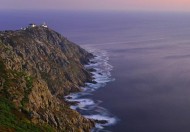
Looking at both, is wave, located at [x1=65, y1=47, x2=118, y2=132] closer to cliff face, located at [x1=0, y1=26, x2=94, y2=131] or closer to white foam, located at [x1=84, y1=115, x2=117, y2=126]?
white foam, located at [x1=84, y1=115, x2=117, y2=126]

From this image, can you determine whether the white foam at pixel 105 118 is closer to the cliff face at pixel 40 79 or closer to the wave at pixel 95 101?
the wave at pixel 95 101

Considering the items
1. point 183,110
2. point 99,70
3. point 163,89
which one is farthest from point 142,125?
point 99,70

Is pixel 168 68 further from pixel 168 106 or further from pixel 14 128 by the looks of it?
pixel 14 128

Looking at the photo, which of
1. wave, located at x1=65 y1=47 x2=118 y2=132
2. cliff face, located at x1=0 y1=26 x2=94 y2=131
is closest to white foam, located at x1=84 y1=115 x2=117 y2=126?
wave, located at x1=65 y1=47 x2=118 y2=132

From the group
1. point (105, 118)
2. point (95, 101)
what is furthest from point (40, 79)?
point (95, 101)

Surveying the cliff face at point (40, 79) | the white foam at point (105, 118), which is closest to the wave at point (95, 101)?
the white foam at point (105, 118)

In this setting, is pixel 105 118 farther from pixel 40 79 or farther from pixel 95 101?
pixel 40 79
